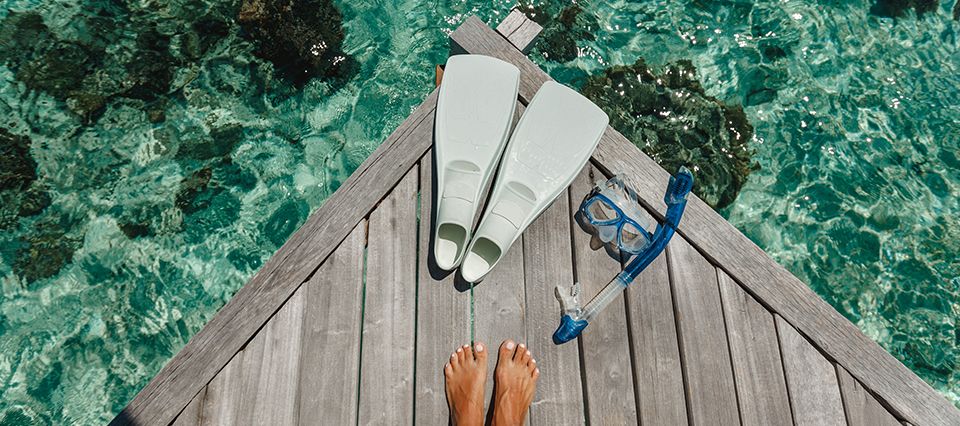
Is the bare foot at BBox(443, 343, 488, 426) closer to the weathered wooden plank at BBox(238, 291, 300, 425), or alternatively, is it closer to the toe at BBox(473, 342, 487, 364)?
the toe at BBox(473, 342, 487, 364)

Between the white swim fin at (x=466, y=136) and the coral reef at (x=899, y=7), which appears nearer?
the white swim fin at (x=466, y=136)

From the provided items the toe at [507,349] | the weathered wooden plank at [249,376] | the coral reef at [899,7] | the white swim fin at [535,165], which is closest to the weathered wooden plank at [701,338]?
the white swim fin at [535,165]

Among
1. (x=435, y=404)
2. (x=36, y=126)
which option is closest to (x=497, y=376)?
(x=435, y=404)

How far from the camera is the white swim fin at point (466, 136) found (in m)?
2.72

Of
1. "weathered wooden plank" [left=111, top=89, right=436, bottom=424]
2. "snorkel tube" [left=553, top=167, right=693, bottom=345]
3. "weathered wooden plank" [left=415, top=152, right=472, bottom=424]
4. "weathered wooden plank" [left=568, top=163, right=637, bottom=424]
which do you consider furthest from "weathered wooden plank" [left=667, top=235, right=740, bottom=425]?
"weathered wooden plank" [left=111, top=89, right=436, bottom=424]

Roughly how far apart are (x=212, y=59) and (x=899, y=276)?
15.7ft

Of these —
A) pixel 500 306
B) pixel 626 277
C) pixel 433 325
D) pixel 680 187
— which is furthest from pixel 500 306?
pixel 680 187

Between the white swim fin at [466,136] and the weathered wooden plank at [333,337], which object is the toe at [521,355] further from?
the weathered wooden plank at [333,337]

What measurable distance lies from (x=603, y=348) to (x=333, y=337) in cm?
124

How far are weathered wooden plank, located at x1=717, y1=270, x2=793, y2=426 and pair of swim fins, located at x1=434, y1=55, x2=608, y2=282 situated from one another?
0.98m

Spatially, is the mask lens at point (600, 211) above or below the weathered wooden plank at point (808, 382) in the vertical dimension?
above

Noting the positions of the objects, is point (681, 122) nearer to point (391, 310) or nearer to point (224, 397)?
point (391, 310)

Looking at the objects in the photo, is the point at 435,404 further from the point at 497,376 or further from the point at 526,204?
the point at 526,204

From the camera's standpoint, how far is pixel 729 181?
155 inches
